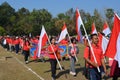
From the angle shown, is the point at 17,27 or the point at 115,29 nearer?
the point at 115,29

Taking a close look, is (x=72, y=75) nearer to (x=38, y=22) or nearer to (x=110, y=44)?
(x=110, y=44)

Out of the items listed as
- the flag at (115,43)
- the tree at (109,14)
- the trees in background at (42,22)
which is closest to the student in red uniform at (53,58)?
the flag at (115,43)

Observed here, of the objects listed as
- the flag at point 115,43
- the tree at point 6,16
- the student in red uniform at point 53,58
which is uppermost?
the tree at point 6,16

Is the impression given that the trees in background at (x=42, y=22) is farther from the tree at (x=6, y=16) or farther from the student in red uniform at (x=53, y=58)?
the student in red uniform at (x=53, y=58)

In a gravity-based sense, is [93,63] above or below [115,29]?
below

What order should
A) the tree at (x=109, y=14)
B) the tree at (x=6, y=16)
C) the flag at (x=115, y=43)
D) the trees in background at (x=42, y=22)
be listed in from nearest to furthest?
the flag at (x=115, y=43) < the tree at (x=109, y=14) < the trees in background at (x=42, y=22) < the tree at (x=6, y=16)

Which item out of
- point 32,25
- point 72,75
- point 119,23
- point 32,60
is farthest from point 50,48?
point 32,25

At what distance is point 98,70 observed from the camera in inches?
384

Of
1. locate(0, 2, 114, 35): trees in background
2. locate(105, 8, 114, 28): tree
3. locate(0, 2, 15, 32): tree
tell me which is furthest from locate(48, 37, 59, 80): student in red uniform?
locate(0, 2, 15, 32): tree

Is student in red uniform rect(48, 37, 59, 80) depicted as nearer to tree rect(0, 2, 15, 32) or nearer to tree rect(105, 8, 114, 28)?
tree rect(105, 8, 114, 28)

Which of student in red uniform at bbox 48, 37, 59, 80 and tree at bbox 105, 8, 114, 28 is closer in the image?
student in red uniform at bbox 48, 37, 59, 80

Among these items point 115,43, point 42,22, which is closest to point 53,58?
point 115,43

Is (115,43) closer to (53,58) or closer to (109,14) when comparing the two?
(53,58)

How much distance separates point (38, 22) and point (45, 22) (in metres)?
3.17
